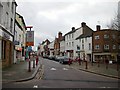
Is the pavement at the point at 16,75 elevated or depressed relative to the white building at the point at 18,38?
depressed

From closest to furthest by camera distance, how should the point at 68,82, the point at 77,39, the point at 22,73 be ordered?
the point at 68,82
the point at 22,73
the point at 77,39

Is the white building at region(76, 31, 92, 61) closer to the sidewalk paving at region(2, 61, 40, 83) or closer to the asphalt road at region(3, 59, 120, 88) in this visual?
the sidewalk paving at region(2, 61, 40, 83)

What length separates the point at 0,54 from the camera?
25.5 m

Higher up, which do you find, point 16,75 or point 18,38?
point 18,38

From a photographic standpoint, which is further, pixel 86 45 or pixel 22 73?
pixel 86 45

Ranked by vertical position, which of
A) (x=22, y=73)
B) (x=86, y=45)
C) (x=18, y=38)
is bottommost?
(x=22, y=73)

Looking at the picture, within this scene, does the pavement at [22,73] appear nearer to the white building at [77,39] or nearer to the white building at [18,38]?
the white building at [18,38]

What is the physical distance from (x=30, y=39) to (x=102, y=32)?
41535mm

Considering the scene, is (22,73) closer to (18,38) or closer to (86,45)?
(18,38)

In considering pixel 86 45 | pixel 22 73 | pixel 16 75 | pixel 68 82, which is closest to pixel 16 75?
pixel 16 75

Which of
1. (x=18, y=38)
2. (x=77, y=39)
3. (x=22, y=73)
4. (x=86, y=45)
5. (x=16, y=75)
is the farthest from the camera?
(x=77, y=39)

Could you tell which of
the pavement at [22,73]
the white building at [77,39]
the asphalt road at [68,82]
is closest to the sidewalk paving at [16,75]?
the pavement at [22,73]

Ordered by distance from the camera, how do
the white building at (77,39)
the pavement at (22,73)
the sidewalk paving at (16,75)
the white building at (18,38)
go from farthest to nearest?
1. the white building at (77,39)
2. the white building at (18,38)
3. the pavement at (22,73)
4. the sidewalk paving at (16,75)

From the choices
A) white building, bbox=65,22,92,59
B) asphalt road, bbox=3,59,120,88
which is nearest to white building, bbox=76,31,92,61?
white building, bbox=65,22,92,59
